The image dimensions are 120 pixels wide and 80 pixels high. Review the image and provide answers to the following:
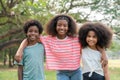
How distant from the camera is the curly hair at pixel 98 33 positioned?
3996 millimetres

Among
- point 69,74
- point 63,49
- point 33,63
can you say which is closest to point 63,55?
point 63,49

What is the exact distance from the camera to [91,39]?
3.95m

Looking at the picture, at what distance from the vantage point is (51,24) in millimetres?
4238

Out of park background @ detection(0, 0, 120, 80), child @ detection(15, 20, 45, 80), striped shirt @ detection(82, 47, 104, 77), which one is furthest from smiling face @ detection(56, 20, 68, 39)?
park background @ detection(0, 0, 120, 80)

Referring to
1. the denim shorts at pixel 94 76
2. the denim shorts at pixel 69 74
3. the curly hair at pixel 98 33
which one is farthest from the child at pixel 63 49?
the denim shorts at pixel 94 76

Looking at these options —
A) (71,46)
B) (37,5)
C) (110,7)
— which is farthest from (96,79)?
(110,7)

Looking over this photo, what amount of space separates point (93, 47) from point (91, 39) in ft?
0.41

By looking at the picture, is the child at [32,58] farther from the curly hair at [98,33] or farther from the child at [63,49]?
the curly hair at [98,33]

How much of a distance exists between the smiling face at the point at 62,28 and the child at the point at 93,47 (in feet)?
0.66

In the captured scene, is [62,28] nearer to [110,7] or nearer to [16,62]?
[16,62]

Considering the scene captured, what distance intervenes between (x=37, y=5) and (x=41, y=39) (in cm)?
540

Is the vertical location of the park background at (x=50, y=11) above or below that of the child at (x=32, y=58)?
above

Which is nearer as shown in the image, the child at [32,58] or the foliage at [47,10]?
the child at [32,58]

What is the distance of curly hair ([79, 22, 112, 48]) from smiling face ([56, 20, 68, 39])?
206 millimetres
